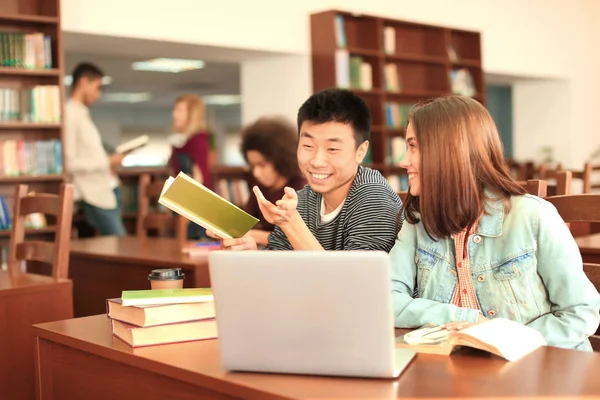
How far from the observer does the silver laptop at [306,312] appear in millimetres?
1157


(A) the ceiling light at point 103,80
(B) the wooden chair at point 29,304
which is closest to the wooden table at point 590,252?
(B) the wooden chair at point 29,304

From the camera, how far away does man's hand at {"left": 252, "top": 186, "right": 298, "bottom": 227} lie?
1819 mm

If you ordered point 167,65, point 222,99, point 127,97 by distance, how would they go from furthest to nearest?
point 222,99, point 127,97, point 167,65

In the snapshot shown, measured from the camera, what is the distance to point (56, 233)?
2.80 metres

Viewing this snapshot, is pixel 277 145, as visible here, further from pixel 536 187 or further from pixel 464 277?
pixel 464 277

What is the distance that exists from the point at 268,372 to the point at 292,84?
5203 millimetres

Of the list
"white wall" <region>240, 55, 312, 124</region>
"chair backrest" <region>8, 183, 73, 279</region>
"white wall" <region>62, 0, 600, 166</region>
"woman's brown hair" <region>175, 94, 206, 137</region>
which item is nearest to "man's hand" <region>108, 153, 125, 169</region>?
"woman's brown hair" <region>175, 94, 206, 137</region>

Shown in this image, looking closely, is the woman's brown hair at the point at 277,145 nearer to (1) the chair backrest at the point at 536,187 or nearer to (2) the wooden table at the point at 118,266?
(2) the wooden table at the point at 118,266

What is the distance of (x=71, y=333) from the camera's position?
5.30ft

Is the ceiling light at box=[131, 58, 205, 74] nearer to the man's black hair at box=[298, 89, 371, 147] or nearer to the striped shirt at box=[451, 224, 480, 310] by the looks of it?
the man's black hair at box=[298, 89, 371, 147]

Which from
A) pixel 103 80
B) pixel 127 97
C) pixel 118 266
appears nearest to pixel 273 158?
pixel 118 266

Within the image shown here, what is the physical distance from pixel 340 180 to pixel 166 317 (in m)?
0.78

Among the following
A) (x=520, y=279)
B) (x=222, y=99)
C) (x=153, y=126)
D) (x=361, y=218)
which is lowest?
(x=520, y=279)

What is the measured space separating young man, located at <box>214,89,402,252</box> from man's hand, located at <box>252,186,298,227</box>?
15 centimetres
